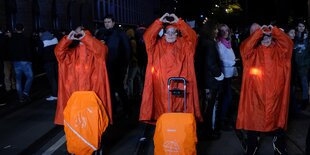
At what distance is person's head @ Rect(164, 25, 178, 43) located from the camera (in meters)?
5.97

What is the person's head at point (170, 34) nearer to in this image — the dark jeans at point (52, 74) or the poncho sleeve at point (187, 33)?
the poncho sleeve at point (187, 33)

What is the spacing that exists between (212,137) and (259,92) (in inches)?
71.1

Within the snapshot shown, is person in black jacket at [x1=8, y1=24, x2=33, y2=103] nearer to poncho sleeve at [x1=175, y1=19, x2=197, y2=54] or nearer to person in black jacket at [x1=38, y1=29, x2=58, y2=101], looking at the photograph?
A: person in black jacket at [x1=38, y1=29, x2=58, y2=101]

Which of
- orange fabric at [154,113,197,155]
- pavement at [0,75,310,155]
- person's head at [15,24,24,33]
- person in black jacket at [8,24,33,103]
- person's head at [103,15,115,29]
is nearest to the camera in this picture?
orange fabric at [154,113,197,155]

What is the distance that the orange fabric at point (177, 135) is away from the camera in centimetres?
506

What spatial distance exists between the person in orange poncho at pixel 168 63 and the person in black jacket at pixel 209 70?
0.71 meters

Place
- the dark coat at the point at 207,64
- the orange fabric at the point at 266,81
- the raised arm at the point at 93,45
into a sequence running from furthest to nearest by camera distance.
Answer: the dark coat at the point at 207,64, the raised arm at the point at 93,45, the orange fabric at the point at 266,81

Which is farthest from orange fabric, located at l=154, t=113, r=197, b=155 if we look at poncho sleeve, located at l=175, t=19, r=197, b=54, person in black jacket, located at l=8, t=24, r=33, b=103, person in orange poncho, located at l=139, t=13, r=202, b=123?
person in black jacket, located at l=8, t=24, r=33, b=103

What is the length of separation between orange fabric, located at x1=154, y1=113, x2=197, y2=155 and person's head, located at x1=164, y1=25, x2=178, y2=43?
4.26ft

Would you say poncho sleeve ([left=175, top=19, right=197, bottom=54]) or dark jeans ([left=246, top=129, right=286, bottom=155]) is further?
poncho sleeve ([left=175, top=19, right=197, bottom=54])

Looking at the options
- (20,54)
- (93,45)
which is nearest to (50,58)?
(20,54)

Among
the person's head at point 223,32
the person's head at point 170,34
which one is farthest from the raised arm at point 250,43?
the person's head at point 223,32

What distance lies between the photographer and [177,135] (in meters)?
5.06

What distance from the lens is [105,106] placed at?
5820 mm
